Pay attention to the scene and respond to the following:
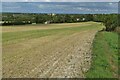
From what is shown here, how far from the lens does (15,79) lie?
43.1 feet

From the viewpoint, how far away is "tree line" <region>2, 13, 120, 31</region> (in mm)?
82375

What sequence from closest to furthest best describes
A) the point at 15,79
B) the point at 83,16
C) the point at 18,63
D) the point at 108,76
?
the point at 15,79
the point at 108,76
the point at 18,63
the point at 83,16

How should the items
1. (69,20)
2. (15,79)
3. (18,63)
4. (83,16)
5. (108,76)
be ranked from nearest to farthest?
(15,79) < (108,76) < (18,63) < (69,20) < (83,16)

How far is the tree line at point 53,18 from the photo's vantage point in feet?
270

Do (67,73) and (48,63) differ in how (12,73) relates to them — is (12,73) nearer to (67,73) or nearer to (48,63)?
(67,73)

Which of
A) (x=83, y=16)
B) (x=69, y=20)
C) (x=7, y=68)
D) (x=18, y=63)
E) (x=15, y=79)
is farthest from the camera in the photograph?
(x=83, y=16)

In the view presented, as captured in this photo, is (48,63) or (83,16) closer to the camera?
(48,63)

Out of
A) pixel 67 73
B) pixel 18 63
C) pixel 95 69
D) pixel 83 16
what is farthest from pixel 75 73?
pixel 83 16

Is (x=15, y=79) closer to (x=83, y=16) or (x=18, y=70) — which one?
(x=18, y=70)

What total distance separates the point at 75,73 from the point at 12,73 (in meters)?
2.93

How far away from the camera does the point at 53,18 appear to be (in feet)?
472

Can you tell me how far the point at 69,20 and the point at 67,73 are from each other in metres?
130

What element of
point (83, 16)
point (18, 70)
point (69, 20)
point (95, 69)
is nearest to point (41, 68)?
point (18, 70)

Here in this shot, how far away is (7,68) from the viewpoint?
622 inches
